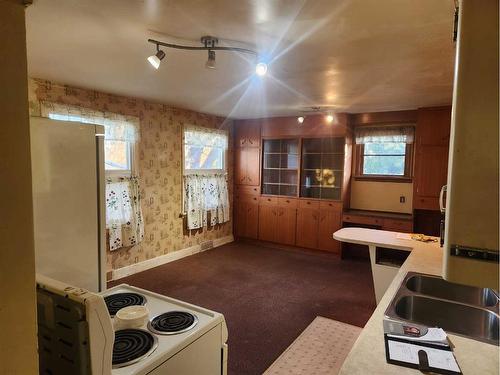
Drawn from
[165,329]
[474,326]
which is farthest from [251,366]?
[474,326]

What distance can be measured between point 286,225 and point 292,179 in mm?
839

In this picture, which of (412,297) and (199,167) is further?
(199,167)

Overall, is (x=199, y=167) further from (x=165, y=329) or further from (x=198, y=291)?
(x=165, y=329)

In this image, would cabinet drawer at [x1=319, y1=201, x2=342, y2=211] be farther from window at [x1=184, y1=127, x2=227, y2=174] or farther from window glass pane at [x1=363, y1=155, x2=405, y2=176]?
window at [x1=184, y1=127, x2=227, y2=174]

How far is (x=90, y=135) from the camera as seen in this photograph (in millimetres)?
1608

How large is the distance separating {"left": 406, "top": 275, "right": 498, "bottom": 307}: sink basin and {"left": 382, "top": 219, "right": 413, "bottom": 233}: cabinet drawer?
266 centimetres

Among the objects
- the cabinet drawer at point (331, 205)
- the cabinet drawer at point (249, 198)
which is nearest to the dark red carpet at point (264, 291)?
the cabinet drawer at point (331, 205)

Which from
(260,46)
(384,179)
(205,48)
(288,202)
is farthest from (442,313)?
(288,202)

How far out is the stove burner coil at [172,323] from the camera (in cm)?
132

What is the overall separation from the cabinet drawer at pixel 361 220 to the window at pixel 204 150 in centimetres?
233

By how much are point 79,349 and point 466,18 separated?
128cm

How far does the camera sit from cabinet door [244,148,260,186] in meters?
5.77

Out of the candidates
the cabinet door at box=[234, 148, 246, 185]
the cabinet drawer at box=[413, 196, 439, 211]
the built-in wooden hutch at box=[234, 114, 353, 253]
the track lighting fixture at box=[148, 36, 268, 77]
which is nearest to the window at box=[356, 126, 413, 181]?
the built-in wooden hutch at box=[234, 114, 353, 253]

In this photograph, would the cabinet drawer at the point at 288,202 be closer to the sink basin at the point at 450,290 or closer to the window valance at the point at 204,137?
the window valance at the point at 204,137
